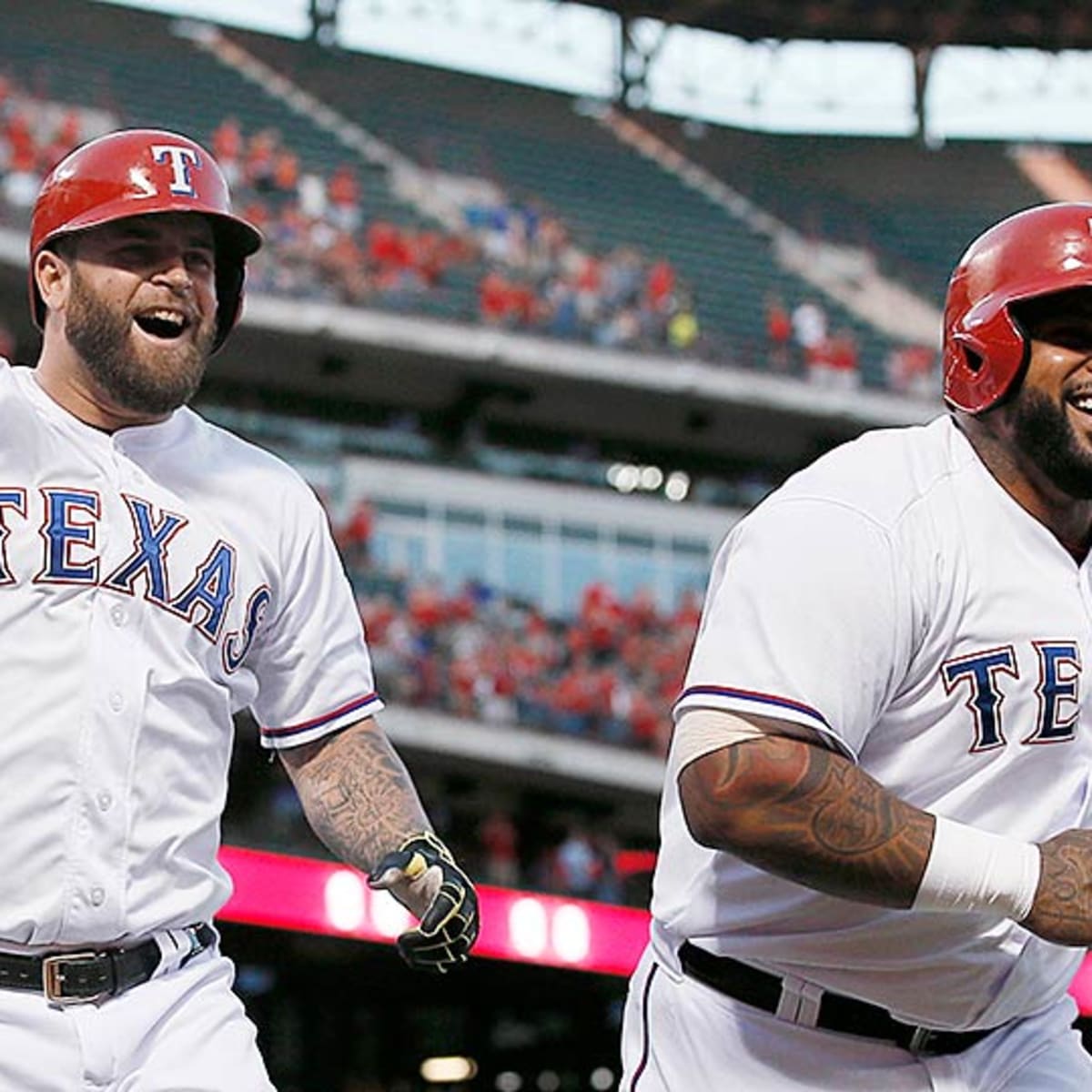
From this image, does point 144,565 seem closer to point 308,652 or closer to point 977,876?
point 308,652

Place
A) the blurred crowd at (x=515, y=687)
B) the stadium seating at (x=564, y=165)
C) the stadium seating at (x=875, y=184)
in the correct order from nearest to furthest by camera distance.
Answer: the blurred crowd at (x=515, y=687) < the stadium seating at (x=564, y=165) < the stadium seating at (x=875, y=184)

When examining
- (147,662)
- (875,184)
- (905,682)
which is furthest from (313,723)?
(875,184)

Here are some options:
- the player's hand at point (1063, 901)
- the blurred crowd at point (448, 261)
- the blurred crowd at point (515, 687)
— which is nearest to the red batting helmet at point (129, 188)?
the player's hand at point (1063, 901)

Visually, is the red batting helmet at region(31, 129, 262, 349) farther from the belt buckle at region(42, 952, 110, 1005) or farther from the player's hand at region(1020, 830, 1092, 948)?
the player's hand at region(1020, 830, 1092, 948)

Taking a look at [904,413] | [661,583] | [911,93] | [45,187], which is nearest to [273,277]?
[661,583]

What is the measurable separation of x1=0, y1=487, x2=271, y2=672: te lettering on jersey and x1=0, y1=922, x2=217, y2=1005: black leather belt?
53 centimetres

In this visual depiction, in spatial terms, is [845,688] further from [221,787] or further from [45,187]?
[45,187]

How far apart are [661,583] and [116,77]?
9.31 m

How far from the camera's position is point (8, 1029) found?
3434mm

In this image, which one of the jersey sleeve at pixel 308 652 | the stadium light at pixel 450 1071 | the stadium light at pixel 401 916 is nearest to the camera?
the jersey sleeve at pixel 308 652

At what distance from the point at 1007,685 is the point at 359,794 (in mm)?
1189

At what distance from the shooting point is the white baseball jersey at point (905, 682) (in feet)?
10.5

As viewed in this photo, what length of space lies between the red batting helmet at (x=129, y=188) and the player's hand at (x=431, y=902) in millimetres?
1012

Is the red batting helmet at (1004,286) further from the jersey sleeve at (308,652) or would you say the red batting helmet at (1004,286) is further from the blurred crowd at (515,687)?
the blurred crowd at (515,687)
